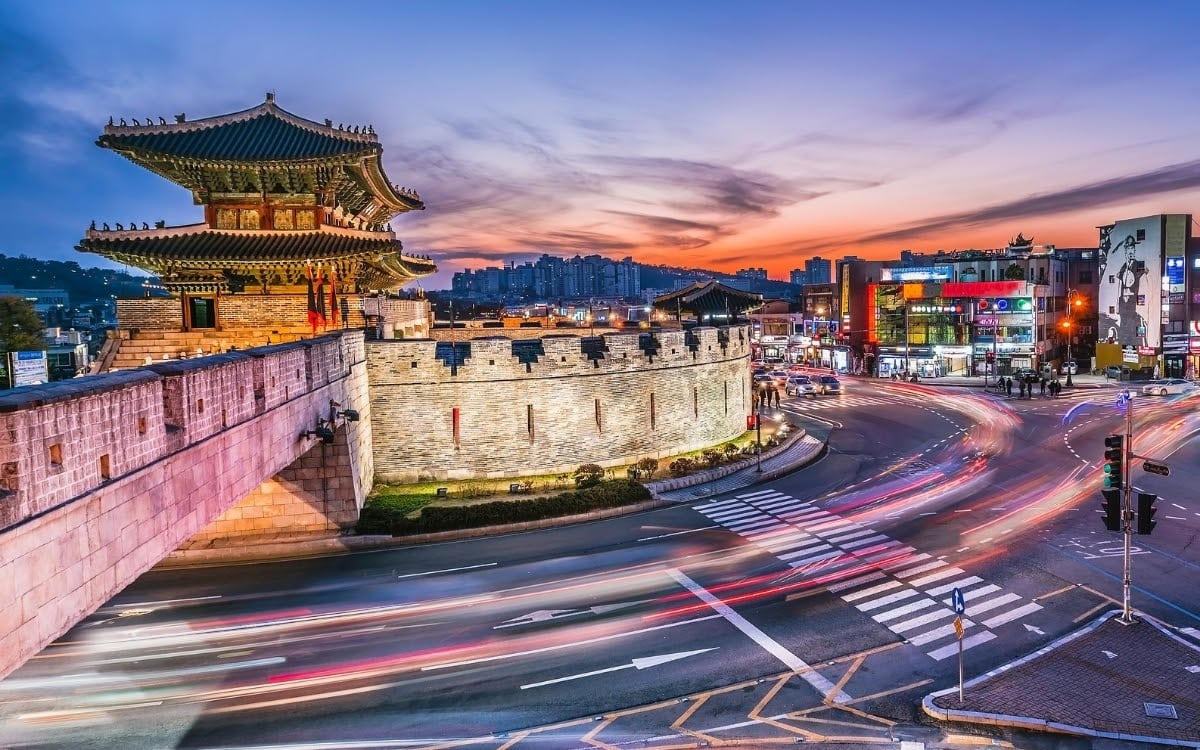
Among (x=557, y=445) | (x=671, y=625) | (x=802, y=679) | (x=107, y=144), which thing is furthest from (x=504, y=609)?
(x=107, y=144)

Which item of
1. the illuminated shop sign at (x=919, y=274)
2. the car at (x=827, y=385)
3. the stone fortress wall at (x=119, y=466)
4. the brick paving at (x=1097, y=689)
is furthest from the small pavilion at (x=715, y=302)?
the illuminated shop sign at (x=919, y=274)

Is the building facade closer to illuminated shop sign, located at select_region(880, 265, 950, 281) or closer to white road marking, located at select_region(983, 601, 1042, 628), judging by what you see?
white road marking, located at select_region(983, 601, 1042, 628)

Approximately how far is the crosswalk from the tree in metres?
39.5

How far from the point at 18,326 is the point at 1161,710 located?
52264 mm

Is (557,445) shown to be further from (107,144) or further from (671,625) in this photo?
(107,144)

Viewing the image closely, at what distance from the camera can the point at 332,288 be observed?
24859mm

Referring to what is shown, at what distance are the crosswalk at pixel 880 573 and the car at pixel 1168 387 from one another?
38.4m

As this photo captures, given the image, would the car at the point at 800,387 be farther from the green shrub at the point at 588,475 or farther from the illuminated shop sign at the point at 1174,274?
the illuminated shop sign at the point at 1174,274

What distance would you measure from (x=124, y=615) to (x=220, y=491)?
674 cm

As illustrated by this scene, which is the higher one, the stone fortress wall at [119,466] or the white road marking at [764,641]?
the stone fortress wall at [119,466]

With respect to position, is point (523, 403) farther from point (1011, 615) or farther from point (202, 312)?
point (1011, 615)

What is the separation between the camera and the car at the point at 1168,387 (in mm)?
46469

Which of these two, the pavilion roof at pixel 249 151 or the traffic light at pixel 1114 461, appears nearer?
the traffic light at pixel 1114 461

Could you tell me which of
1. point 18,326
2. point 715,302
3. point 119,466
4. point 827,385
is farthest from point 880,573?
point 18,326
